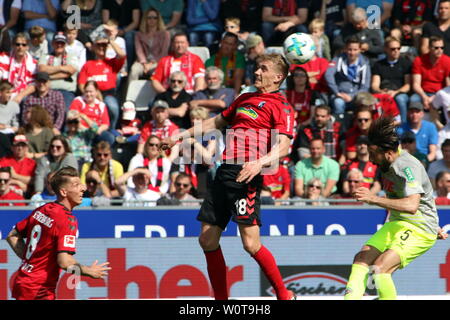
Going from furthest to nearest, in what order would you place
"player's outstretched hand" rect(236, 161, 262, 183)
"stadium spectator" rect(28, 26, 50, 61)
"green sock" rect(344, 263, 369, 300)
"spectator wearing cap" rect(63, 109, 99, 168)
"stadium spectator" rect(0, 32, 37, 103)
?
"stadium spectator" rect(28, 26, 50, 61) → "stadium spectator" rect(0, 32, 37, 103) → "spectator wearing cap" rect(63, 109, 99, 168) → "green sock" rect(344, 263, 369, 300) → "player's outstretched hand" rect(236, 161, 262, 183)

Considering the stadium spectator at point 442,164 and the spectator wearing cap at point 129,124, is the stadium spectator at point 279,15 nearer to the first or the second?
the spectator wearing cap at point 129,124

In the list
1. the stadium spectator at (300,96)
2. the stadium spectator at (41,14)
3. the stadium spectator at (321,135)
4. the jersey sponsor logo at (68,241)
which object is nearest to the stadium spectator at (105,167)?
the stadium spectator at (321,135)

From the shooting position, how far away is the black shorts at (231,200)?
780 cm

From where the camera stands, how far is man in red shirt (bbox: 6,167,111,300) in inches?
284

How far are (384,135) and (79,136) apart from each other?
6.30 m

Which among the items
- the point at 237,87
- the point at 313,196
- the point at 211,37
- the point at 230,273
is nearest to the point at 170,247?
the point at 230,273

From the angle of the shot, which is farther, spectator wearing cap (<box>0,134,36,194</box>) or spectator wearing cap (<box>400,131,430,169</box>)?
spectator wearing cap (<box>400,131,430,169</box>)

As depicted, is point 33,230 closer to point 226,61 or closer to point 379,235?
point 379,235

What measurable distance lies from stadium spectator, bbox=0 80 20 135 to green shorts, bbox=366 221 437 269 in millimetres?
6899

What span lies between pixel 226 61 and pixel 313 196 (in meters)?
3.44

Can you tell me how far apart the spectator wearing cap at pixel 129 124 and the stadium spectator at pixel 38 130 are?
1013 millimetres

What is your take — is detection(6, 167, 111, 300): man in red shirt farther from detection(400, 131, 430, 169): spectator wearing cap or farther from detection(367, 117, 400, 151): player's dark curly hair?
detection(400, 131, 430, 169): spectator wearing cap

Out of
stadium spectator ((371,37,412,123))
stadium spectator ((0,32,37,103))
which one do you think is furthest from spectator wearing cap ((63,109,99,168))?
stadium spectator ((371,37,412,123))

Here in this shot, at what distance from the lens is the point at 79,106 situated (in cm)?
1338
